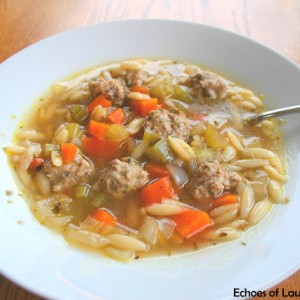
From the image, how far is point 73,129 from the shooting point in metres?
2.93

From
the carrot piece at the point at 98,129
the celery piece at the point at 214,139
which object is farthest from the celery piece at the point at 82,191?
the celery piece at the point at 214,139

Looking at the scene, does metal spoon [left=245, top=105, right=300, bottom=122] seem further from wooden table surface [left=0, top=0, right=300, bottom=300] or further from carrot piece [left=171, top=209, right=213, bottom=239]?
wooden table surface [left=0, top=0, right=300, bottom=300]

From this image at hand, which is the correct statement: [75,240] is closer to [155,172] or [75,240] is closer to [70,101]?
[155,172]

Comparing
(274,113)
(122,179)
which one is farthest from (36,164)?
(274,113)

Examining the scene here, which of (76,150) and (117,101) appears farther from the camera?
(117,101)

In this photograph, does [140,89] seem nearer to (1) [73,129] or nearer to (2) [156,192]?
(1) [73,129]

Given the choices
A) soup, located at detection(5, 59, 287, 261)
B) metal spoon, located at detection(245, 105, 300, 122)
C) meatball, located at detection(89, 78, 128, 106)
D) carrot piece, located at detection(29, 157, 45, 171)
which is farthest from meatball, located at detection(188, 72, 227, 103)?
carrot piece, located at detection(29, 157, 45, 171)

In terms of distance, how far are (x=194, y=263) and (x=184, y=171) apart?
0.68 meters

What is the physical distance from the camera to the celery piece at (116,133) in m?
2.86

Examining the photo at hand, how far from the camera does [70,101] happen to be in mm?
3229

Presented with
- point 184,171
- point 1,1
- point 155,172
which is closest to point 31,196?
point 155,172

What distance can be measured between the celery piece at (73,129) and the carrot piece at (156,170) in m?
0.57

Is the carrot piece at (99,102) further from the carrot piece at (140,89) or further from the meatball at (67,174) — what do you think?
the meatball at (67,174)

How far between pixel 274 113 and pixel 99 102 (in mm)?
1262
